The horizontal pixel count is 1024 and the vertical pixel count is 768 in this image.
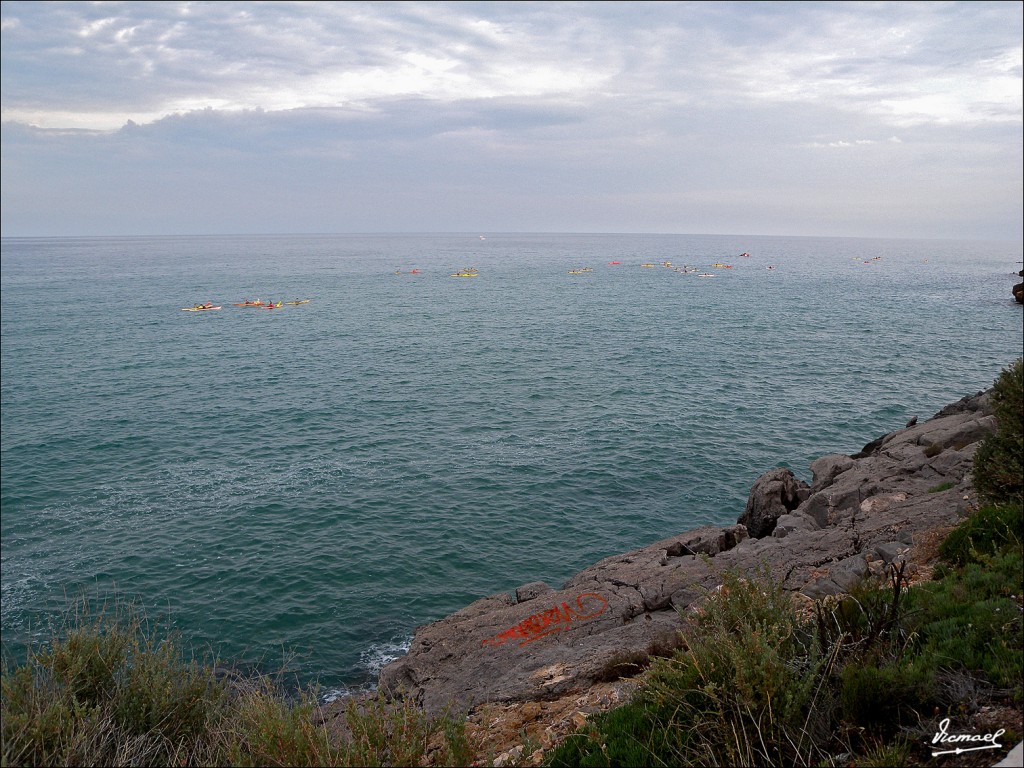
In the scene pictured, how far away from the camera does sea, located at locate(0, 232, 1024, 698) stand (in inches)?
788

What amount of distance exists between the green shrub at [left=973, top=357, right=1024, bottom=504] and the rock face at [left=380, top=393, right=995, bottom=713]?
114 centimetres

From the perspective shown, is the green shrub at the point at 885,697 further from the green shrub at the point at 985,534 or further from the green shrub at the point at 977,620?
the green shrub at the point at 985,534

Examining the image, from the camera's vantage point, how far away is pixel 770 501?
20312 mm

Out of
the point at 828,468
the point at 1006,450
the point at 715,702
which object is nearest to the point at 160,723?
the point at 715,702

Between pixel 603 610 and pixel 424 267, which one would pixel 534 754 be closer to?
pixel 603 610

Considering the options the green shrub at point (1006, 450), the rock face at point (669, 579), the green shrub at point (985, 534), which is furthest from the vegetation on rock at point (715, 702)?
the green shrub at point (1006, 450)

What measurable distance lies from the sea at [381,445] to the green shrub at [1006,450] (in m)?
12.0

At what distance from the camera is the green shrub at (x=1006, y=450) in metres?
10.9

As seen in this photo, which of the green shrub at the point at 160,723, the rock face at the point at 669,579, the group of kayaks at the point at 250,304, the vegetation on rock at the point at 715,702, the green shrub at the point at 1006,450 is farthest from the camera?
the group of kayaks at the point at 250,304

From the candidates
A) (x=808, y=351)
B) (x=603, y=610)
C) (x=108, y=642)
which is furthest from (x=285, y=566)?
(x=808, y=351)

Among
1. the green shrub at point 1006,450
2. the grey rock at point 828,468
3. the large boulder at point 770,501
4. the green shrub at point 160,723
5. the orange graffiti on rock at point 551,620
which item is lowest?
the orange graffiti on rock at point 551,620

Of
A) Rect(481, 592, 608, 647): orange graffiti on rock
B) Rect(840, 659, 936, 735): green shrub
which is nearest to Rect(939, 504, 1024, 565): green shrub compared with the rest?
Rect(840, 659, 936, 735): green shrub

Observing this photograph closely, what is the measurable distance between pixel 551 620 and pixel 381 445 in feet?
63.5

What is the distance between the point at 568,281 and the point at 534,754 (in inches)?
4564
